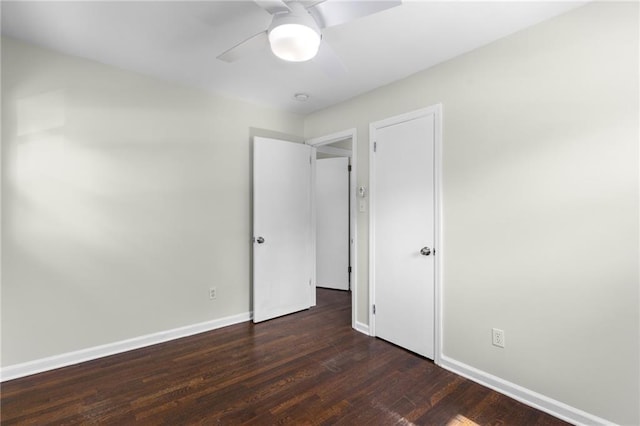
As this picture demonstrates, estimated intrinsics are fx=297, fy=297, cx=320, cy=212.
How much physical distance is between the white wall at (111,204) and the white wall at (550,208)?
2.24 meters

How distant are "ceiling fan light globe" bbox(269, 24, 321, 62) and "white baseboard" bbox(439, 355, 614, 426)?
2.42 m

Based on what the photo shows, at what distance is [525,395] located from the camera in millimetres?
1949

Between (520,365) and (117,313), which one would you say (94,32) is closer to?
(117,313)

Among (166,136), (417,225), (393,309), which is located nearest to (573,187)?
(417,225)

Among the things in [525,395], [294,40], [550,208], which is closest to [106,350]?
[294,40]

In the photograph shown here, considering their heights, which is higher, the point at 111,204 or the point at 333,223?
the point at 111,204

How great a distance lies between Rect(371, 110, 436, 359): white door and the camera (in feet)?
8.29

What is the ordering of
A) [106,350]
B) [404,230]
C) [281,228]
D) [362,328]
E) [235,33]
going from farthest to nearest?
1. [281,228]
2. [362,328]
3. [404,230]
4. [106,350]
5. [235,33]

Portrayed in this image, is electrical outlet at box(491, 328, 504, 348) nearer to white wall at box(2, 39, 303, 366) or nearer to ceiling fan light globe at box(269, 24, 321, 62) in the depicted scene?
ceiling fan light globe at box(269, 24, 321, 62)

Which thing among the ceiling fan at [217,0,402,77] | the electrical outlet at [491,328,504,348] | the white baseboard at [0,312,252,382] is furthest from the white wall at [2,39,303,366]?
the electrical outlet at [491,328,504,348]

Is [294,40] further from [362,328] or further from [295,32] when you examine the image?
[362,328]

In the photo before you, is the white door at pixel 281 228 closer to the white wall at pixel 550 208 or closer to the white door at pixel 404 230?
the white door at pixel 404 230

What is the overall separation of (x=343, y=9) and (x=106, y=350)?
3121 millimetres

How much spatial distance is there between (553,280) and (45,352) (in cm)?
369
